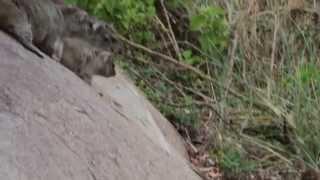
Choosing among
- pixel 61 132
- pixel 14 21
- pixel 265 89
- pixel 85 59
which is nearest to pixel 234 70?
pixel 265 89

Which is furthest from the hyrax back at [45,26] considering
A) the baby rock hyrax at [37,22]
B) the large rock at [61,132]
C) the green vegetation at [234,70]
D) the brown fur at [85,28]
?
the green vegetation at [234,70]

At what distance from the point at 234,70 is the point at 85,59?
202 cm

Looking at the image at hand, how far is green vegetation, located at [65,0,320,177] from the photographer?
603 centimetres

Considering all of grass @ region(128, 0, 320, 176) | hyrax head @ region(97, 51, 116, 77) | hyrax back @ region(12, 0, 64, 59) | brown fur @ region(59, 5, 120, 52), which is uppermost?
hyrax back @ region(12, 0, 64, 59)

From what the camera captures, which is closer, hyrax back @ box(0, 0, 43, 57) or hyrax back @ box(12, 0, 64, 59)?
hyrax back @ box(0, 0, 43, 57)

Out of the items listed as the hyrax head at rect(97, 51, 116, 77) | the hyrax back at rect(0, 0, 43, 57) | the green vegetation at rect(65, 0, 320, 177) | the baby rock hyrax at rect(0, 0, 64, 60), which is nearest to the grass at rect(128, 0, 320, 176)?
the green vegetation at rect(65, 0, 320, 177)

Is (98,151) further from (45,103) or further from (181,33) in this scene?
(181,33)

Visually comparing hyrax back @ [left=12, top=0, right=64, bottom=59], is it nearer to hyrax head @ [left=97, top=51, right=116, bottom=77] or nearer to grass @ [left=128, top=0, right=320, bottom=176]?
hyrax head @ [left=97, top=51, right=116, bottom=77]

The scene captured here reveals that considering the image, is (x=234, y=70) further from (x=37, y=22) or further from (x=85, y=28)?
(x=37, y=22)

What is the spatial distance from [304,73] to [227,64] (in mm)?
676

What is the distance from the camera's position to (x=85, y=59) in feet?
16.5

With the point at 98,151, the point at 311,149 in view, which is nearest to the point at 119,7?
the point at 311,149

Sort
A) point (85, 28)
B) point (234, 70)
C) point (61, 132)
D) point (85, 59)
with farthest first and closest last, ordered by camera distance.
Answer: point (234, 70) < point (85, 28) < point (85, 59) < point (61, 132)

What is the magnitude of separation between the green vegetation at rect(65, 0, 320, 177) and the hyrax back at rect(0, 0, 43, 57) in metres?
1.84
